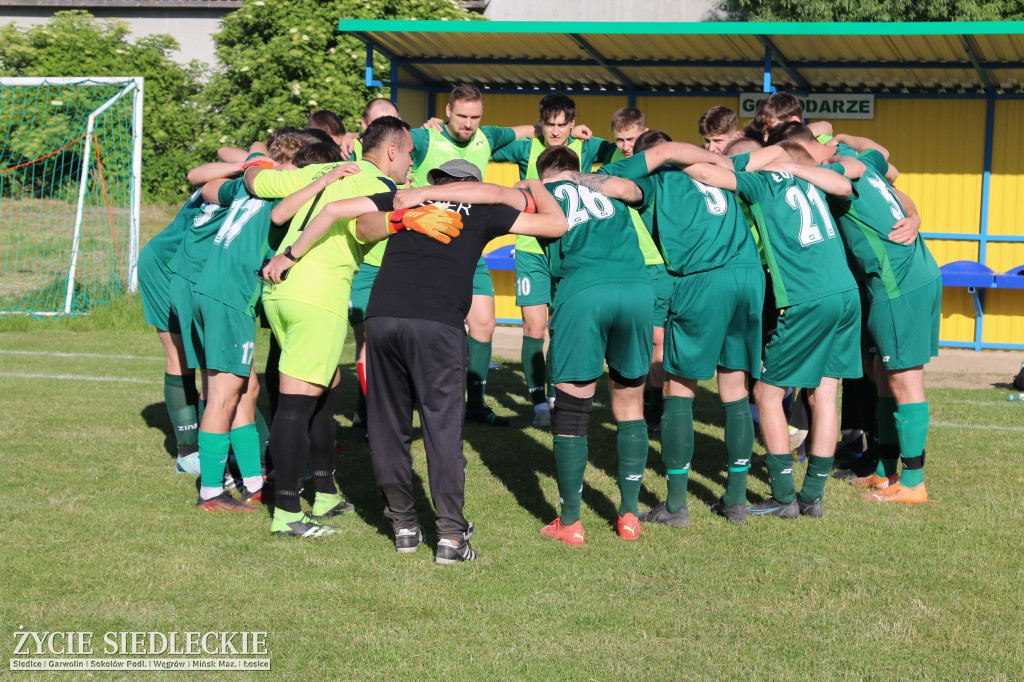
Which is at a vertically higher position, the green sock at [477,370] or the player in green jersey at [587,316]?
the player in green jersey at [587,316]

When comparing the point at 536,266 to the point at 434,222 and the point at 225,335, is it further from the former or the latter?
the point at 434,222

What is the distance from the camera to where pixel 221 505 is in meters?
5.90

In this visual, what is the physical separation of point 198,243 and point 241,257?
583 mm

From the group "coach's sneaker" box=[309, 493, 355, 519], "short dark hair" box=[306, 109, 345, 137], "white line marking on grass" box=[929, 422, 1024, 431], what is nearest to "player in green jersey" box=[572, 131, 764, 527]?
"coach's sneaker" box=[309, 493, 355, 519]

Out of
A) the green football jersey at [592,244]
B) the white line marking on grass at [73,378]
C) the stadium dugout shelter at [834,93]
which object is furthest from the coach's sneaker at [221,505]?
the stadium dugout shelter at [834,93]

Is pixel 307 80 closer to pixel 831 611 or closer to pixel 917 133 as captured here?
pixel 917 133

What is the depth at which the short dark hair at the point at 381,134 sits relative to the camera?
5531mm

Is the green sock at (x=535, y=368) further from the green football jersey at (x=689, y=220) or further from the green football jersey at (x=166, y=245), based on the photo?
the green football jersey at (x=689, y=220)

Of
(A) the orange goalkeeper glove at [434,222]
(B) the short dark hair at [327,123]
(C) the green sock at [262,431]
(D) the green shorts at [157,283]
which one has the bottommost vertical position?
(C) the green sock at [262,431]

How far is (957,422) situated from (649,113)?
6.97m

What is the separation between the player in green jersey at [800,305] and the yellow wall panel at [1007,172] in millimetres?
8355

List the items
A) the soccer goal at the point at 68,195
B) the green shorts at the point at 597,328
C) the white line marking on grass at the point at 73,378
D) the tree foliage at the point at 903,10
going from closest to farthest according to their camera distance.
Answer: the green shorts at the point at 597,328, the white line marking on grass at the point at 73,378, the soccer goal at the point at 68,195, the tree foliage at the point at 903,10

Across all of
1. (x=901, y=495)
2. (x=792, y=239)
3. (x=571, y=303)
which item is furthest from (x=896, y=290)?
(x=571, y=303)

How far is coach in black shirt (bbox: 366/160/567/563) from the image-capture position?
4.88 meters
